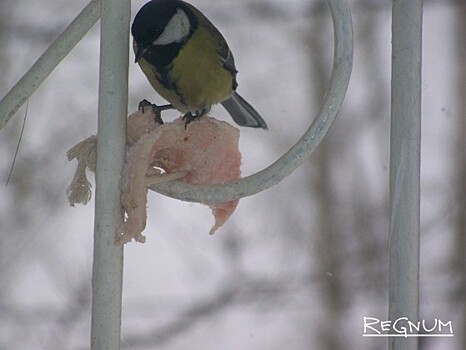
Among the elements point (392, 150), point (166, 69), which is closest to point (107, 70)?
point (392, 150)

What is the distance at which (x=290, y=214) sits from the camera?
233cm

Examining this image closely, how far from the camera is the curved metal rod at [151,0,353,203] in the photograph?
25.1 inches

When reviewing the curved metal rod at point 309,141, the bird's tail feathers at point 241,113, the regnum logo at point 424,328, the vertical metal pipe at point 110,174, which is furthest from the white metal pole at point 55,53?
the regnum logo at point 424,328

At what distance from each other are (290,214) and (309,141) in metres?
1.70

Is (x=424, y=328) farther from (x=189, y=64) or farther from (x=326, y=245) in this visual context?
(x=189, y=64)

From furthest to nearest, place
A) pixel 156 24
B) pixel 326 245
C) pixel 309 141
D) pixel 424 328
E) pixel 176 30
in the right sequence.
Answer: pixel 326 245 < pixel 424 328 < pixel 176 30 < pixel 156 24 < pixel 309 141

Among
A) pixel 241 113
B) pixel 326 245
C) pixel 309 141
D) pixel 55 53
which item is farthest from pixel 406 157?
pixel 326 245

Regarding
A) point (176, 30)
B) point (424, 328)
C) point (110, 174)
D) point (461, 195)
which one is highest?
point (461, 195)

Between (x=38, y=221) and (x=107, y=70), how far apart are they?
68.5 inches

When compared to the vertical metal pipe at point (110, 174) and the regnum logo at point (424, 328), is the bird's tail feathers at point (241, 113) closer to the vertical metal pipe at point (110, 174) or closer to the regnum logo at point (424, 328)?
the regnum logo at point (424, 328)

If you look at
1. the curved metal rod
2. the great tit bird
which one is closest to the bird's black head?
the great tit bird

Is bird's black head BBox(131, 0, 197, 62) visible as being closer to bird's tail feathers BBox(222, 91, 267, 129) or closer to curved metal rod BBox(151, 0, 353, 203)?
bird's tail feathers BBox(222, 91, 267, 129)

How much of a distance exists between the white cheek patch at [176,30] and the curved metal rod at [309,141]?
0.47 m

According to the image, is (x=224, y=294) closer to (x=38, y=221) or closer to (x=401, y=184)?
(x=38, y=221)
